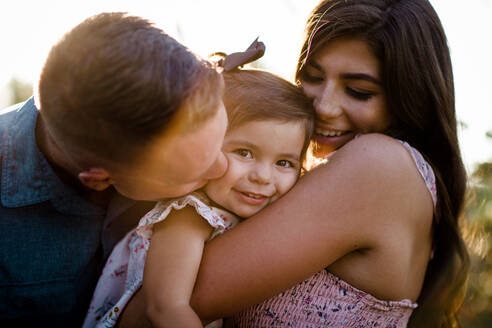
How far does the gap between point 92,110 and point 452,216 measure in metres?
1.82

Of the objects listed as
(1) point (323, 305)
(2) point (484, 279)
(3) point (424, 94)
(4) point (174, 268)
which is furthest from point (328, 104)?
(2) point (484, 279)

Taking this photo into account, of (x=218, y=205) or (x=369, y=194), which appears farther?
(x=218, y=205)

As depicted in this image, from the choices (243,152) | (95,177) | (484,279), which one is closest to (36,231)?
(95,177)

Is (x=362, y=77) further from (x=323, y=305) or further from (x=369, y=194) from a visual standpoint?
(x=323, y=305)

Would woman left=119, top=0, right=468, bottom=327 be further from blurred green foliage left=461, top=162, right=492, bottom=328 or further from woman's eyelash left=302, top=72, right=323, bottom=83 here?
blurred green foliage left=461, top=162, right=492, bottom=328

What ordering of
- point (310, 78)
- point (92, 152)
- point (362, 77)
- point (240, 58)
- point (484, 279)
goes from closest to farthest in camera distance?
point (92, 152), point (240, 58), point (362, 77), point (310, 78), point (484, 279)

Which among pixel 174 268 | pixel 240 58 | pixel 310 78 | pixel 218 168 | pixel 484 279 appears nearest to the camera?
pixel 174 268

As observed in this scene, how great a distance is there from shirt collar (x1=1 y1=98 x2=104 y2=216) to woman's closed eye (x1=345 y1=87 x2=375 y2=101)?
5.04 feet

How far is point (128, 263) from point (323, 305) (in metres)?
1.03

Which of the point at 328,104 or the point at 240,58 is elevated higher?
the point at 240,58

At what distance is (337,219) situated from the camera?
1.80 metres

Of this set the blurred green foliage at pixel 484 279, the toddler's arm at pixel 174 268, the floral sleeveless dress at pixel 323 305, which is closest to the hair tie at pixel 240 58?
the toddler's arm at pixel 174 268

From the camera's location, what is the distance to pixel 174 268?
5.63ft


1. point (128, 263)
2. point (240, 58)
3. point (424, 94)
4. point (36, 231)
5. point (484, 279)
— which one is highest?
point (240, 58)
